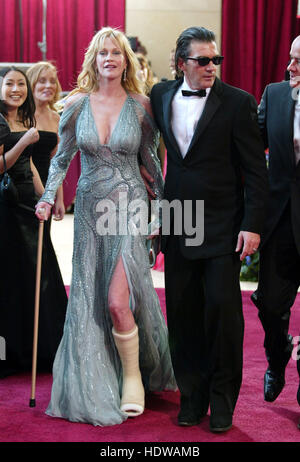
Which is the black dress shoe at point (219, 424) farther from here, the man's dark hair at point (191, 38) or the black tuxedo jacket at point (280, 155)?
the man's dark hair at point (191, 38)

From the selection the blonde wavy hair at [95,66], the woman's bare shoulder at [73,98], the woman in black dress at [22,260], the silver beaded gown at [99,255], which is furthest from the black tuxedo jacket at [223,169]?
the woman in black dress at [22,260]

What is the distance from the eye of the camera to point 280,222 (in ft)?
11.1

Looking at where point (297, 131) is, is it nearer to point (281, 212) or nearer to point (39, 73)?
point (281, 212)

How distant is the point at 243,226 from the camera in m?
3.19

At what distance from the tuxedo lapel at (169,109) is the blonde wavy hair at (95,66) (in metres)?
0.32

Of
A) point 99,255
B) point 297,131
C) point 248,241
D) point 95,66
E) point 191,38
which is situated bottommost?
point 99,255

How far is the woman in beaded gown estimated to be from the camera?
3502mm

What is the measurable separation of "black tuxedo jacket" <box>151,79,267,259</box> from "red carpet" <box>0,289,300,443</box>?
2.44 feet

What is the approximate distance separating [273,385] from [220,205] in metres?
0.92

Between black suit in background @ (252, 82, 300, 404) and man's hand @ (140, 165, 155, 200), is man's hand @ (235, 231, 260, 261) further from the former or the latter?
man's hand @ (140, 165, 155, 200)

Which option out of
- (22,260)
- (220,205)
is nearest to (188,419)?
(220,205)

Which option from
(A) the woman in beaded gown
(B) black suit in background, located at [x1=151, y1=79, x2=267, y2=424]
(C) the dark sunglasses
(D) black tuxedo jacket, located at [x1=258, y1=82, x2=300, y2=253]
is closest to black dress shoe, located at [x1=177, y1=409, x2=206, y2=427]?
(B) black suit in background, located at [x1=151, y1=79, x2=267, y2=424]

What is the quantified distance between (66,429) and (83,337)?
1.47 feet

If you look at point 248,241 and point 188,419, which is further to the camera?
point 188,419
